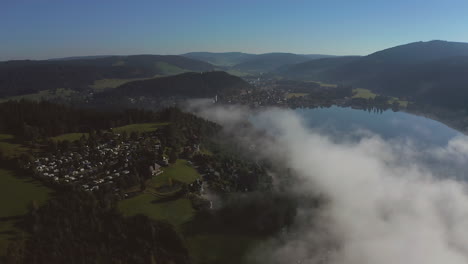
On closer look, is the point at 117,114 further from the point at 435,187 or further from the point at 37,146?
the point at 435,187

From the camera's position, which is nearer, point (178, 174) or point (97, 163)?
point (97, 163)

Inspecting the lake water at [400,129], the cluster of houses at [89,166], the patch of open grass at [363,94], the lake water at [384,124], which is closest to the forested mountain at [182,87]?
the lake water at [384,124]

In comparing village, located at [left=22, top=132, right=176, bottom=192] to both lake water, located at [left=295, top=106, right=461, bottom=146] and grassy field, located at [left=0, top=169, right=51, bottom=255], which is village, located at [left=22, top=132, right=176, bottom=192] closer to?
grassy field, located at [left=0, top=169, right=51, bottom=255]

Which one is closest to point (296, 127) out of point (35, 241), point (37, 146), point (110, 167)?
point (110, 167)

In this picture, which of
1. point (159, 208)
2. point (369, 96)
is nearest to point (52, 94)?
point (159, 208)

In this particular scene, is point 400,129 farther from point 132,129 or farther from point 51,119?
point 51,119
